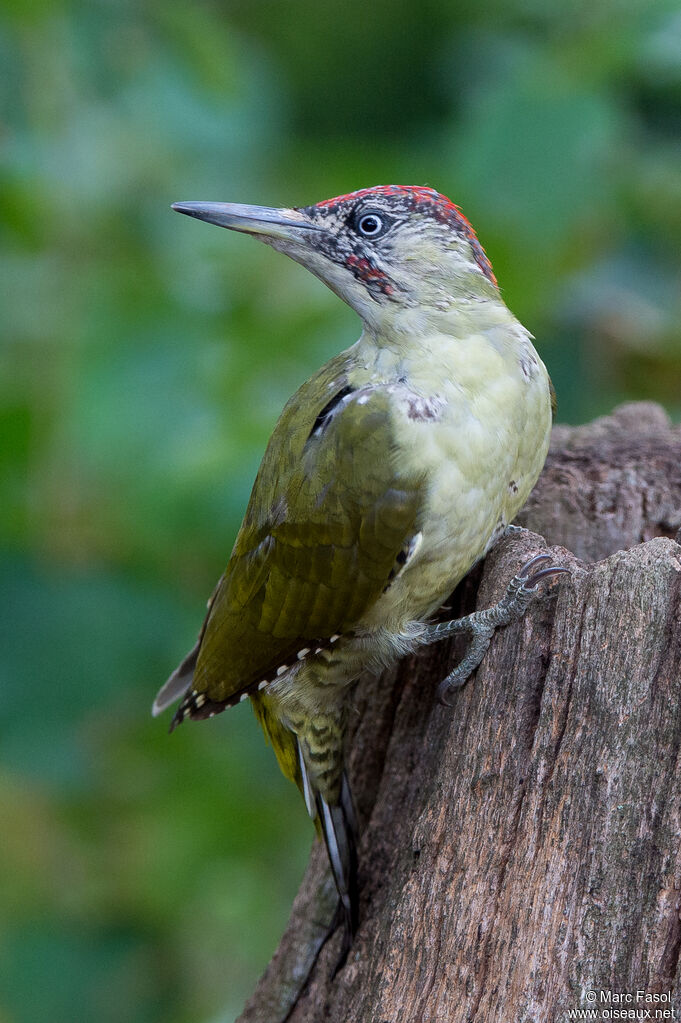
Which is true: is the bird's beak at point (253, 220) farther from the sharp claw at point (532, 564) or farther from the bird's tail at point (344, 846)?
the bird's tail at point (344, 846)

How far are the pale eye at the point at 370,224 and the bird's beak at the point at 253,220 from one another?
0.35 ft

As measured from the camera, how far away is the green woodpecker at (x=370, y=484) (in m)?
2.69

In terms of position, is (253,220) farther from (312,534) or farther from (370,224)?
(312,534)

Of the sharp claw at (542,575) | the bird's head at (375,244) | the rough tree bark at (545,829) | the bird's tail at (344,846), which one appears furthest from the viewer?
the bird's head at (375,244)

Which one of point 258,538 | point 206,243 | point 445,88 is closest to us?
point 258,538

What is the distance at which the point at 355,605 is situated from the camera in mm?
2770

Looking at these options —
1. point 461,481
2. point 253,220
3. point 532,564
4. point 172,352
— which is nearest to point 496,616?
point 532,564

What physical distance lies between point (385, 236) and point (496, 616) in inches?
42.7

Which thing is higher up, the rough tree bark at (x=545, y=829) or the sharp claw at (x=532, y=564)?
the sharp claw at (x=532, y=564)

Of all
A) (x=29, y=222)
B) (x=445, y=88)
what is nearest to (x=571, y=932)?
(x=29, y=222)

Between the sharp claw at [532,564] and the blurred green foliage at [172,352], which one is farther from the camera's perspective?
the blurred green foliage at [172,352]

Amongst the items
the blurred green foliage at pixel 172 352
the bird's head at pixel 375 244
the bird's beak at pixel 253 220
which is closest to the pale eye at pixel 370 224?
the bird's head at pixel 375 244

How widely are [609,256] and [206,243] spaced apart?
143 centimetres

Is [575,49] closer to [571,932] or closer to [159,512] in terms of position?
[159,512]
